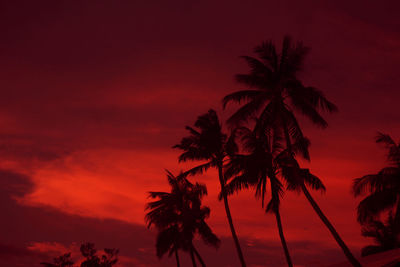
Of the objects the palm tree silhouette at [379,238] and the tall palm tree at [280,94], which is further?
the palm tree silhouette at [379,238]

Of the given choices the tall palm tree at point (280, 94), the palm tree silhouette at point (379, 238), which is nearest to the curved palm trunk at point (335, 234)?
the tall palm tree at point (280, 94)

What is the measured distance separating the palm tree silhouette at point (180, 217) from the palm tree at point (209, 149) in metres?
6.30

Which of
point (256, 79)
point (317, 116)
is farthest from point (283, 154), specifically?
point (256, 79)

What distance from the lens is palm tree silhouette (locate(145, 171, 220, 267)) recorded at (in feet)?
108

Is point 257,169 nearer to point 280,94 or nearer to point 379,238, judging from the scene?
point 280,94

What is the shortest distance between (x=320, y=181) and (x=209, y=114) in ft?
32.6

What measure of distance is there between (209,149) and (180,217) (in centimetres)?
987

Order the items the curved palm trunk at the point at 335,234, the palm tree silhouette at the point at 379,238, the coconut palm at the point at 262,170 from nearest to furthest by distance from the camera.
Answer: the curved palm trunk at the point at 335,234 < the coconut palm at the point at 262,170 < the palm tree silhouette at the point at 379,238

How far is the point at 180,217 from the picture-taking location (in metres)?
33.2

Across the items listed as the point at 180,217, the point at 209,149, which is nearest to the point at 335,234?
the point at 209,149

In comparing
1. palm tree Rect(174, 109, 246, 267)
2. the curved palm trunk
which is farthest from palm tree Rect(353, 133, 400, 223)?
palm tree Rect(174, 109, 246, 267)

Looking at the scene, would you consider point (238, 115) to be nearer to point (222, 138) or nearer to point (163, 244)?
point (222, 138)

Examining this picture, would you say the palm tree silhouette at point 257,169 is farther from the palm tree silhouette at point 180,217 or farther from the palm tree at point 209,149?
the palm tree silhouette at point 180,217

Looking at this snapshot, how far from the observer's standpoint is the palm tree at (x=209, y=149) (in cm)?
2616
